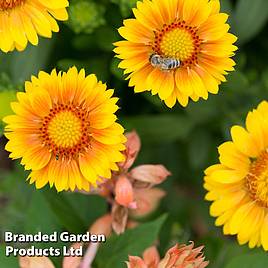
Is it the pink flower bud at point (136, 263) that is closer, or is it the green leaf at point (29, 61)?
the pink flower bud at point (136, 263)

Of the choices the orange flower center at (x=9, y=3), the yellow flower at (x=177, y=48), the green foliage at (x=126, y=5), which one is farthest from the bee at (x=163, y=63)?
the orange flower center at (x=9, y=3)

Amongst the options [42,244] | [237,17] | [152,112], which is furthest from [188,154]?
→ [42,244]

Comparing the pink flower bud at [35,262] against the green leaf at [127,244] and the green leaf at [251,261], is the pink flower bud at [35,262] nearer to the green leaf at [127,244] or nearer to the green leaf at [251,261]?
the green leaf at [127,244]

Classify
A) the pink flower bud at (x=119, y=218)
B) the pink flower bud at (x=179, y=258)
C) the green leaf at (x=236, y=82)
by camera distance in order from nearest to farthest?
the pink flower bud at (x=179, y=258) < the pink flower bud at (x=119, y=218) < the green leaf at (x=236, y=82)

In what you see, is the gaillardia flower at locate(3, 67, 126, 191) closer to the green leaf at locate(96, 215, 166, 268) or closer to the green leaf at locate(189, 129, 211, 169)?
the green leaf at locate(96, 215, 166, 268)

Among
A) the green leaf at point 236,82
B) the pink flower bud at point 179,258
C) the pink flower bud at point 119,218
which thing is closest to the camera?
the pink flower bud at point 179,258

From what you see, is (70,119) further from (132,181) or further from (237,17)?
(237,17)

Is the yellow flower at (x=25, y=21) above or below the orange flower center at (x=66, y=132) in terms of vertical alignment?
above
